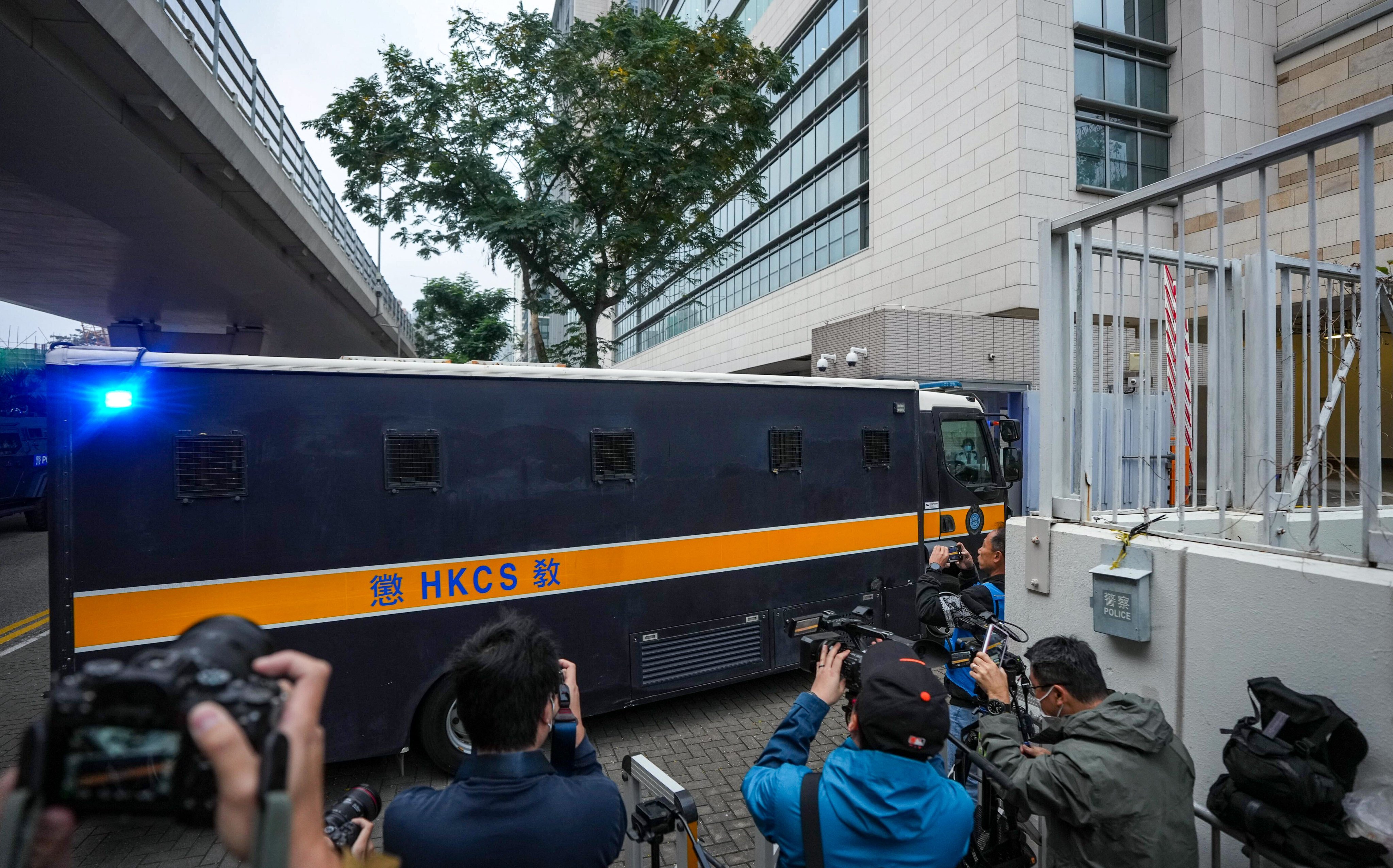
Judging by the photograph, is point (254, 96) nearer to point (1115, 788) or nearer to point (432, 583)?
point (432, 583)

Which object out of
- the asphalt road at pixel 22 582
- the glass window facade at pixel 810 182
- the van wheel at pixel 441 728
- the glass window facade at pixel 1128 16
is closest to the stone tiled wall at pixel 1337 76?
the glass window facade at pixel 1128 16

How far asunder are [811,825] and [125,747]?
1.63m

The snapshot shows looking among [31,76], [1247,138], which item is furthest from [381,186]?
[1247,138]

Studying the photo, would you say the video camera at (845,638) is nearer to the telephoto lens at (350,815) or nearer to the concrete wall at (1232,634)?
the concrete wall at (1232,634)

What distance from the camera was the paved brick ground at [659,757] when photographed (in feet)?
13.0

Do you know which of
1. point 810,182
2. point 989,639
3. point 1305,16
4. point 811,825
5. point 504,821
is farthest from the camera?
point 810,182

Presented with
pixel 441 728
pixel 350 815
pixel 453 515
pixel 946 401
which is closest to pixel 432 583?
pixel 453 515

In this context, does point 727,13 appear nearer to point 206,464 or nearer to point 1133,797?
point 206,464

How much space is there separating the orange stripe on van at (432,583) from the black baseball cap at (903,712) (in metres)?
3.07

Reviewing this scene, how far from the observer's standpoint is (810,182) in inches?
880

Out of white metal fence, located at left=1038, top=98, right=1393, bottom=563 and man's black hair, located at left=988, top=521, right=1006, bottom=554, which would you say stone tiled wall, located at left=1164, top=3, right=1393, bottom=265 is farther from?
man's black hair, located at left=988, top=521, right=1006, bottom=554

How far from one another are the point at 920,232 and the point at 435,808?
17.1 meters

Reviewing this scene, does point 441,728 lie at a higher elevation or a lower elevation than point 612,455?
lower

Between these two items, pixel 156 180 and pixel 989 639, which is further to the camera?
pixel 156 180
